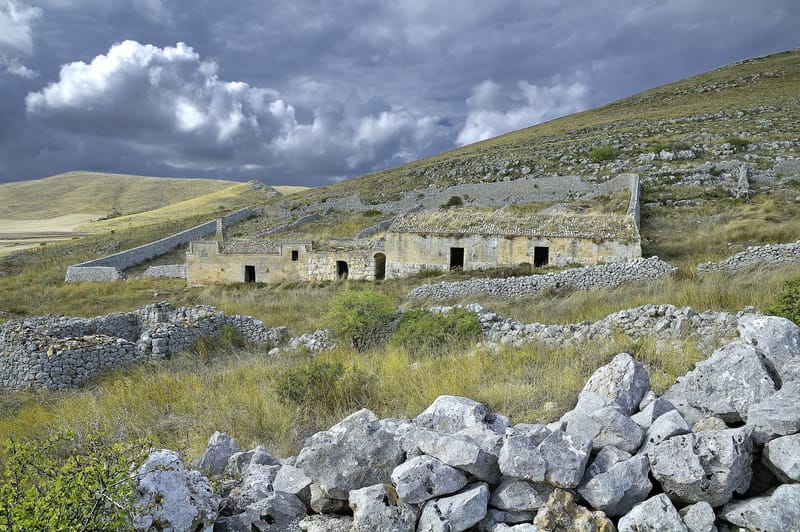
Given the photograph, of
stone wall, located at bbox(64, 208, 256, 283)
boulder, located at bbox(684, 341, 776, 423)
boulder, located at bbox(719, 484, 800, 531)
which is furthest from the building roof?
stone wall, located at bbox(64, 208, 256, 283)

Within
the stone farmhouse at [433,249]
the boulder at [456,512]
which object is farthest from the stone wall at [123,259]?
the boulder at [456,512]

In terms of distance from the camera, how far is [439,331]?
7504 mm

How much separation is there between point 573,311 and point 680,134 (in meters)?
42.3

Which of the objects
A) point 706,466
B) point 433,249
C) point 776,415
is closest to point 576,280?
point 433,249

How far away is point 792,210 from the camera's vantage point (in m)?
21.9

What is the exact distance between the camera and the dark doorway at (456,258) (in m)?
20.7

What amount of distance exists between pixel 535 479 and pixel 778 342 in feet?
7.94

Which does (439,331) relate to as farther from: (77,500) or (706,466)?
(77,500)

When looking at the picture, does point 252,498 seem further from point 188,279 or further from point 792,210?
point 792,210

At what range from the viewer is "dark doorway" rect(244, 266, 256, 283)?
82.7 ft

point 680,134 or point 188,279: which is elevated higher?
point 680,134

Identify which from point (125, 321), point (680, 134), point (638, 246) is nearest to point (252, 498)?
point (125, 321)

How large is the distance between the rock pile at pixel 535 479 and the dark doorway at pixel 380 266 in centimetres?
1971

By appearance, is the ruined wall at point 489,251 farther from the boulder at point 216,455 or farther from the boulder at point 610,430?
the boulder at point 216,455
